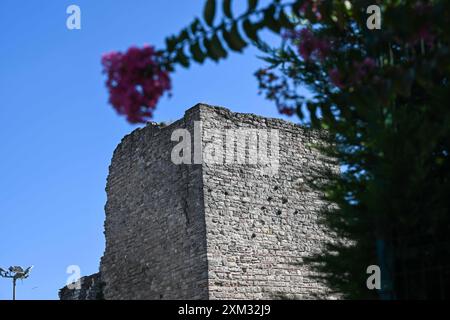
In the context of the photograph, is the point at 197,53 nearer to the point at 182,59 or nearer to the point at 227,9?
the point at 182,59

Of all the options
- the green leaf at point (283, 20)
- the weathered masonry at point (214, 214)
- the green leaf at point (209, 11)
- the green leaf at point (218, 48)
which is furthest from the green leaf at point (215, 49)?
the weathered masonry at point (214, 214)

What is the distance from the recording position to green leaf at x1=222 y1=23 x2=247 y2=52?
5.07 metres

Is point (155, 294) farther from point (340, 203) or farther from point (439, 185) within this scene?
point (439, 185)

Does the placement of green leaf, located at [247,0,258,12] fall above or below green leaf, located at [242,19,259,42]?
above

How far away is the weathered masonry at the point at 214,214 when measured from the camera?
1252 centimetres

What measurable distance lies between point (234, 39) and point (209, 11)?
269mm

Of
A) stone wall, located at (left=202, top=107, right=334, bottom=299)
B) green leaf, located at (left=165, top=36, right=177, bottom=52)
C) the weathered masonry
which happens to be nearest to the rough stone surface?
the weathered masonry

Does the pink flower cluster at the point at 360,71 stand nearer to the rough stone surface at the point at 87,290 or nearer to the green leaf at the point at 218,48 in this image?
the green leaf at the point at 218,48

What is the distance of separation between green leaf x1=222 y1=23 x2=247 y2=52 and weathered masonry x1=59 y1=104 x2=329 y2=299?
7.46m

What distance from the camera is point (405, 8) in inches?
199

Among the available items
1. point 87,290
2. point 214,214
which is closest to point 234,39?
point 214,214

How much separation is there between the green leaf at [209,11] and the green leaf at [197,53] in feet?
0.64

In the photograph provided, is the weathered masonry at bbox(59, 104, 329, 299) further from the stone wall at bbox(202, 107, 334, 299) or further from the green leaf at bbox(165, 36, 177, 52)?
the green leaf at bbox(165, 36, 177, 52)
